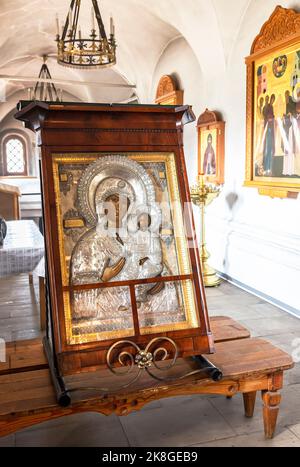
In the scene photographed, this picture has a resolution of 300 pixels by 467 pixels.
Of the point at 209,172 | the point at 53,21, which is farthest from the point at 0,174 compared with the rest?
the point at 209,172

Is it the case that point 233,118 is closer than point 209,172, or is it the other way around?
point 233,118

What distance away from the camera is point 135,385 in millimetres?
2113

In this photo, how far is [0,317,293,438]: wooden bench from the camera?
1948mm

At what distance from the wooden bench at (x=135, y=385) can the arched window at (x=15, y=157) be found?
1617 cm

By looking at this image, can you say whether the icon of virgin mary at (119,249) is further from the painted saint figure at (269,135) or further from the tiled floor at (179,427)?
the painted saint figure at (269,135)

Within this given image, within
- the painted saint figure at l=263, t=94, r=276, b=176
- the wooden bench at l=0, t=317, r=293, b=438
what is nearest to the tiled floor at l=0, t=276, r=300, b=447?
the wooden bench at l=0, t=317, r=293, b=438

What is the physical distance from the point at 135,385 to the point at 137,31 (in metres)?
7.78

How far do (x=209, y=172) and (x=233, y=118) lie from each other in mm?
984

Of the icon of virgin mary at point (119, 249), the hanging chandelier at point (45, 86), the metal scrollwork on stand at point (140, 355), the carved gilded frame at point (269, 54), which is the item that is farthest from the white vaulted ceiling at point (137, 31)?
the metal scrollwork on stand at point (140, 355)

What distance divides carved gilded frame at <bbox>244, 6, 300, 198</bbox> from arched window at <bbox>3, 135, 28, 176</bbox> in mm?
13900

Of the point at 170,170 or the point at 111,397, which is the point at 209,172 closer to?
the point at 170,170

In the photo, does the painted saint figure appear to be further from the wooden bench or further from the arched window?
the arched window

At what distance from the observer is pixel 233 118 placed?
595 centimetres

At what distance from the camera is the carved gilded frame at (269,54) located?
4492 millimetres
